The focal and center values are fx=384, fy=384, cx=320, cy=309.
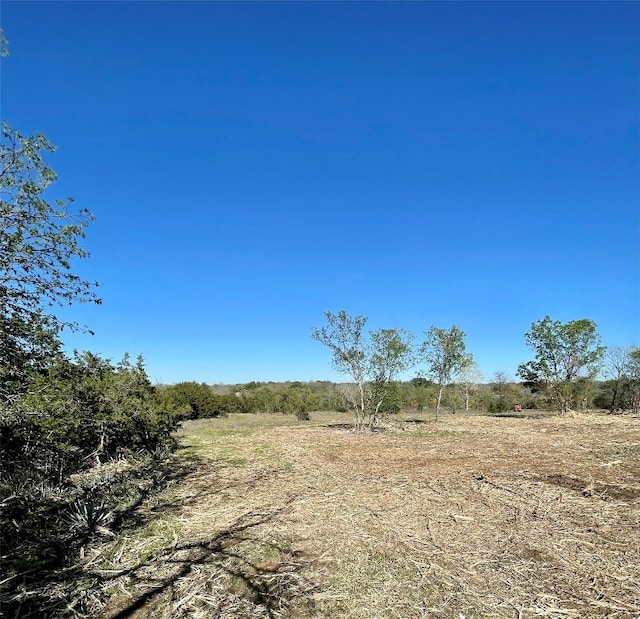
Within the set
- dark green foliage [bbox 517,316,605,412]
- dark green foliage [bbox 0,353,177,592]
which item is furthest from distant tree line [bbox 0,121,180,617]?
dark green foliage [bbox 517,316,605,412]

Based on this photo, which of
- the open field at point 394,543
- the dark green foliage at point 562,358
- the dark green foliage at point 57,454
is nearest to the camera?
the open field at point 394,543

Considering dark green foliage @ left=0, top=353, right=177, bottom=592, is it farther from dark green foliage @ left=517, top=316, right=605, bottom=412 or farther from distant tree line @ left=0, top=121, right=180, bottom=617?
dark green foliage @ left=517, top=316, right=605, bottom=412

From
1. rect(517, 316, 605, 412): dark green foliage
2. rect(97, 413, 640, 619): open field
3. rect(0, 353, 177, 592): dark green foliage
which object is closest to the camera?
rect(97, 413, 640, 619): open field

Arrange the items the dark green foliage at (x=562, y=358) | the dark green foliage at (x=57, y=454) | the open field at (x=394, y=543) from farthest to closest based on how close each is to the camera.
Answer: the dark green foliage at (x=562, y=358) → the dark green foliage at (x=57, y=454) → the open field at (x=394, y=543)

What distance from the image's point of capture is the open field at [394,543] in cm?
339

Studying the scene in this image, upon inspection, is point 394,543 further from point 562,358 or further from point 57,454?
point 562,358

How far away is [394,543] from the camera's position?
4.59 m

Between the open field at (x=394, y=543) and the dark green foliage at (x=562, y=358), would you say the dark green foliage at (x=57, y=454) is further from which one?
the dark green foliage at (x=562, y=358)

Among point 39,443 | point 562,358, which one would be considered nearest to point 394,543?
point 39,443

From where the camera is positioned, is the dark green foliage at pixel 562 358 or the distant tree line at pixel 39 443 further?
the dark green foliage at pixel 562 358

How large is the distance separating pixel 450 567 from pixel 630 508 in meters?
3.50

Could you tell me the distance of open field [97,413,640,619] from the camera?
339 cm

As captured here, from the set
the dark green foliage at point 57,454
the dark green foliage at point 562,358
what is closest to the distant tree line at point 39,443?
the dark green foliage at point 57,454

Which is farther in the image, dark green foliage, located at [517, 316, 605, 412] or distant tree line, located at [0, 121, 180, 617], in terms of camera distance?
dark green foliage, located at [517, 316, 605, 412]
